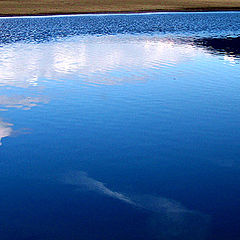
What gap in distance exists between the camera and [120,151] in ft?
47.6

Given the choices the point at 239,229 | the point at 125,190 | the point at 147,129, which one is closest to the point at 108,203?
the point at 125,190

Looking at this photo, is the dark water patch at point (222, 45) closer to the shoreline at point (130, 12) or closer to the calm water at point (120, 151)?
the calm water at point (120, 151)

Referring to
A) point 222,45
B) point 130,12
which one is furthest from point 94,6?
point 222,45

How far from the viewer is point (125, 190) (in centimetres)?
1177

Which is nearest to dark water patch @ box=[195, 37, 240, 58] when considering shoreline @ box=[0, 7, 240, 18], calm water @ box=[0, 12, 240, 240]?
calm water @ box=[0, 12, 240, 240]

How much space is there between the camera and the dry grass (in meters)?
95.7

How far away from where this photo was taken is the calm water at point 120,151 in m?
10.2

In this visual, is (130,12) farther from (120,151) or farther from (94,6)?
(120,151)

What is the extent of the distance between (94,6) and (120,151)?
9629cm

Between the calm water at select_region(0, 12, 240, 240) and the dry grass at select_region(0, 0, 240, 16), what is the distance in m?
67.9

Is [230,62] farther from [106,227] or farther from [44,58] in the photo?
[106,227]

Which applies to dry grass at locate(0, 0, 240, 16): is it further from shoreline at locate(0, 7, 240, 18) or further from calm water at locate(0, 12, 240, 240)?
calm water at locate(0, 12, 240, 240)

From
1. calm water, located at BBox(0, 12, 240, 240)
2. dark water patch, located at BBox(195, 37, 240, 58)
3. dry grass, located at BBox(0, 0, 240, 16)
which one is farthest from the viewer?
dry grass, located at BBox(0, 0, 240, 16)

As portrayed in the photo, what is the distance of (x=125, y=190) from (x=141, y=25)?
6080 centimetres
